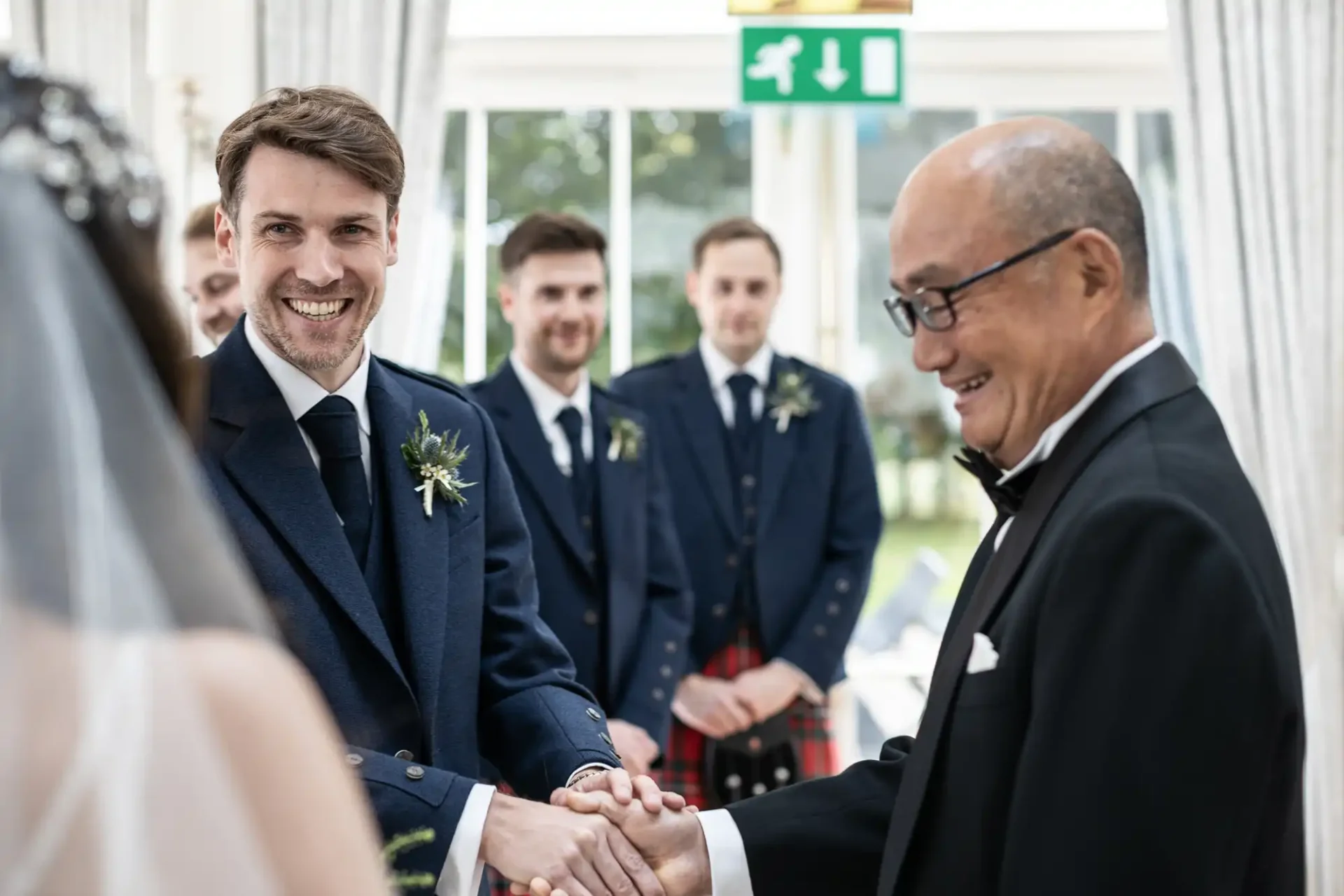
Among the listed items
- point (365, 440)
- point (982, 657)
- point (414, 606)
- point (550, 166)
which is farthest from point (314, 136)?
point (550, 166)

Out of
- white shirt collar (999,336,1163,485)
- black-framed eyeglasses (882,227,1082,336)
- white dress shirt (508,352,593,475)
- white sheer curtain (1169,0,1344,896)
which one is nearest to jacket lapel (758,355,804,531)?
white dress shirt (508,352,593,475)

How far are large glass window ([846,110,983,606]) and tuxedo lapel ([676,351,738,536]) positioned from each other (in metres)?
0.91

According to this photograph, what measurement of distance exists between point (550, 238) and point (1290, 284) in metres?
2.27

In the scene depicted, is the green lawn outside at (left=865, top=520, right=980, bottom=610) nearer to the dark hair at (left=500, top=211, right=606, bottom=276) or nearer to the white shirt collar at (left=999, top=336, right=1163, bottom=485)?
the dark hair at (left=500, top=211, right=606, bottom=276)

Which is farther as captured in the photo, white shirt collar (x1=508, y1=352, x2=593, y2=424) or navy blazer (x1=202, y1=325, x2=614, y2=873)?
white shirt collar (x1=508, y1=352, x2=593, y2=424)

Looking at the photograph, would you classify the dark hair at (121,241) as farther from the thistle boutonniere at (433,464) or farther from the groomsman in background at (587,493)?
the groomsman in background at (587,493)

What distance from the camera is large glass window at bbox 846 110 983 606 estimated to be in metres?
5.09

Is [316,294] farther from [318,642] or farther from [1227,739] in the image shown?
[1227,739]

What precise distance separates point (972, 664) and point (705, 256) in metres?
2.91

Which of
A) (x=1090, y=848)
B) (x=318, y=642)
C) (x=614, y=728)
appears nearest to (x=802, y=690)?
(x=614, y=728)

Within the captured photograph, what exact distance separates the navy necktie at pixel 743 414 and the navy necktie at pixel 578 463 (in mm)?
603

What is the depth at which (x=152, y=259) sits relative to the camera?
3.79 feet

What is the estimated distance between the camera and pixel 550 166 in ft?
16.7

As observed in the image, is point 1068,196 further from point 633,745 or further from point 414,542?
point 633,745
